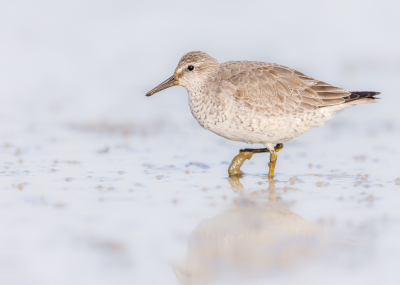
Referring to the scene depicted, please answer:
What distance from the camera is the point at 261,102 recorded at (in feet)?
27.1

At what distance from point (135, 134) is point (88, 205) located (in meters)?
4.06

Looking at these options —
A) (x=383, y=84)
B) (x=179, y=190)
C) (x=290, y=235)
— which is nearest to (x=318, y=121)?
(x=179, y=190)

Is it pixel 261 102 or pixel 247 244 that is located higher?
pixel 261 102

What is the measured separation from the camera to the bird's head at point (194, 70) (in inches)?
348

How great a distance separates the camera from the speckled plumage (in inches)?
321

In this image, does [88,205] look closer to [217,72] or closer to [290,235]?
[290,235]

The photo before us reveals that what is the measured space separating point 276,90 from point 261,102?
35 centimetres

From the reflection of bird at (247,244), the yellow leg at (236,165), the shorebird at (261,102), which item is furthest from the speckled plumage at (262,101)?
the reflection of bird at (247,244)

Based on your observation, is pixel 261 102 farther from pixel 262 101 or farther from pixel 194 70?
pixel 194 70

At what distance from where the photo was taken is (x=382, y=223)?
612 cm

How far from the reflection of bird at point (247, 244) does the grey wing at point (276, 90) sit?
6.75 feet

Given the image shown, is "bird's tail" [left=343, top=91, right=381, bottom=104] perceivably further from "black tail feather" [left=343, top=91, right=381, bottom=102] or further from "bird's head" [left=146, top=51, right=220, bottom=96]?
"bird's head" [left=146, top=51, right=220, bottom=96]

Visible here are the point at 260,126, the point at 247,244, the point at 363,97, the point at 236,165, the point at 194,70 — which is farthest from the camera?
the point at 194,70

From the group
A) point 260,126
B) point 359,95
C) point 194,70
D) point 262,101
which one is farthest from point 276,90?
point 194,70
